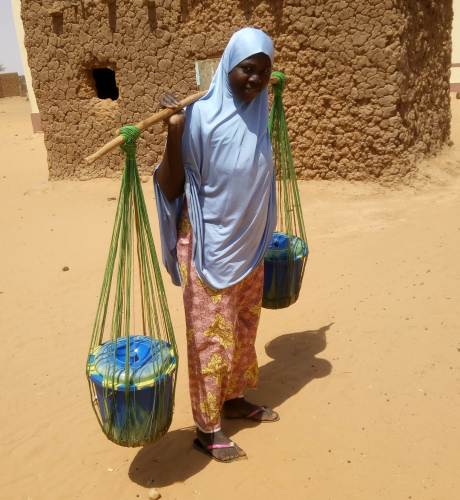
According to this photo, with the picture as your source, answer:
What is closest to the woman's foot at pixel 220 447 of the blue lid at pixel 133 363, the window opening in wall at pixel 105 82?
the blue lid at pixel 133 363

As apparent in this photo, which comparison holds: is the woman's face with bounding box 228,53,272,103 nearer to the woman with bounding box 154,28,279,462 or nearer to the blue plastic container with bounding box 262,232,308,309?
the woman with bounding box 154,28,279,462

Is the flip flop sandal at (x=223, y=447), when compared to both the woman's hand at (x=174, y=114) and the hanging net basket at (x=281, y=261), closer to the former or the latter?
the hanging net basket at (x=281, y=261)

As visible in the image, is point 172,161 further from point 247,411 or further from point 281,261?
point 247,411

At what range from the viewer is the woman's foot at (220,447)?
2.60 meters

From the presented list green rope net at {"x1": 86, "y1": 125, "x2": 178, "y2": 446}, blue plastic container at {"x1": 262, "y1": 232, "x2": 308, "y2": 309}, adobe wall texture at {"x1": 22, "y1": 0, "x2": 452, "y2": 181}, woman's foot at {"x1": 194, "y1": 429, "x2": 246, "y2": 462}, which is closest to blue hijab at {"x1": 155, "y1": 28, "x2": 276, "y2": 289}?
green rope net at {"x1": 86, "y1": 125, "x2": 178, "y2": 446}

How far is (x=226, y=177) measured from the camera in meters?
2.22

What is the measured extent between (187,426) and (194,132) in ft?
5.08

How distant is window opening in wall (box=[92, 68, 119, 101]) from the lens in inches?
401

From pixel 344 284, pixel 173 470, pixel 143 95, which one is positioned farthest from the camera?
pixel 143 95

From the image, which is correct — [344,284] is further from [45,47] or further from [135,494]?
→ [45,47]

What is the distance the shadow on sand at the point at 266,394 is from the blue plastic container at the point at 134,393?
361 millimetres

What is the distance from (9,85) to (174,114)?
25.9 metres

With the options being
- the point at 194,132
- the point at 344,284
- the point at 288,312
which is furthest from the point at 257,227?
the point at 344,284

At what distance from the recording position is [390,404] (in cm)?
292
